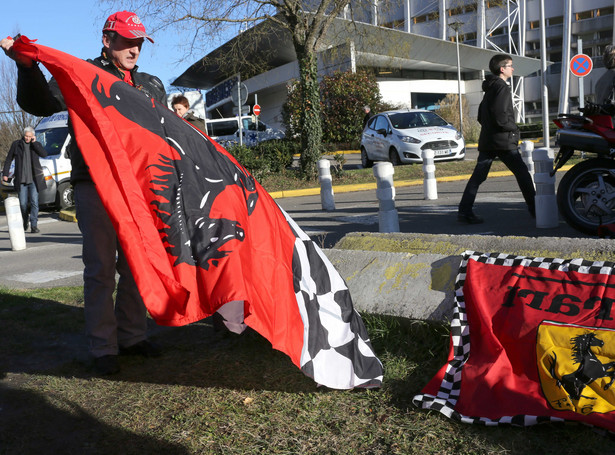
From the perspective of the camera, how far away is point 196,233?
11.1 feet

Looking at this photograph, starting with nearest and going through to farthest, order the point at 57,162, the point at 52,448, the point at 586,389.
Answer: the point at 586,389
the point at 52,448
the point at 57,162

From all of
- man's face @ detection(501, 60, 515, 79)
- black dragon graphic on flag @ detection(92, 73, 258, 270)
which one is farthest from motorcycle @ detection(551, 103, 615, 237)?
black dragon graphic on flag @ detection(92, 73, 258, 270)

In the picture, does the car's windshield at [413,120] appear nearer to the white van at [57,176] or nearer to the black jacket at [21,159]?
the white van at [57,176]

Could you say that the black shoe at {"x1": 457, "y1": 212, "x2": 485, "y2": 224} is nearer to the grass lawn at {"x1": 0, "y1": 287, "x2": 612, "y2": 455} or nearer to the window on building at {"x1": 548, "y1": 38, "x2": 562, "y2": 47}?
the grass lawn at {"x1": 0, "y1": 287, "x2": 612, "y2": 455}

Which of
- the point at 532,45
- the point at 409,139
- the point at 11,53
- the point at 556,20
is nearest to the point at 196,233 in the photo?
the point at 11,53

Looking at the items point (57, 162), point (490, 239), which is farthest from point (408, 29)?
point (490, 239)

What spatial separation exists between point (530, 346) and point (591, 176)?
411cm

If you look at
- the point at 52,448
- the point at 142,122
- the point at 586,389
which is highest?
the point at 142,122

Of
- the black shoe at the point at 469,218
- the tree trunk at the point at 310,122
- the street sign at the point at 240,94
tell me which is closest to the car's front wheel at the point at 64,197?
the tree trunk at the point at 310,122

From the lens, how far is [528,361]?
3.20m

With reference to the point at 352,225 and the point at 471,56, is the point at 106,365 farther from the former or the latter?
the point at 471,56

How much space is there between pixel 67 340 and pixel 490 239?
10.1 feet

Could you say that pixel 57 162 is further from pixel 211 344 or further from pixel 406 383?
pixel 406 383

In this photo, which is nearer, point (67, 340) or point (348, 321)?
point (348, 321)
